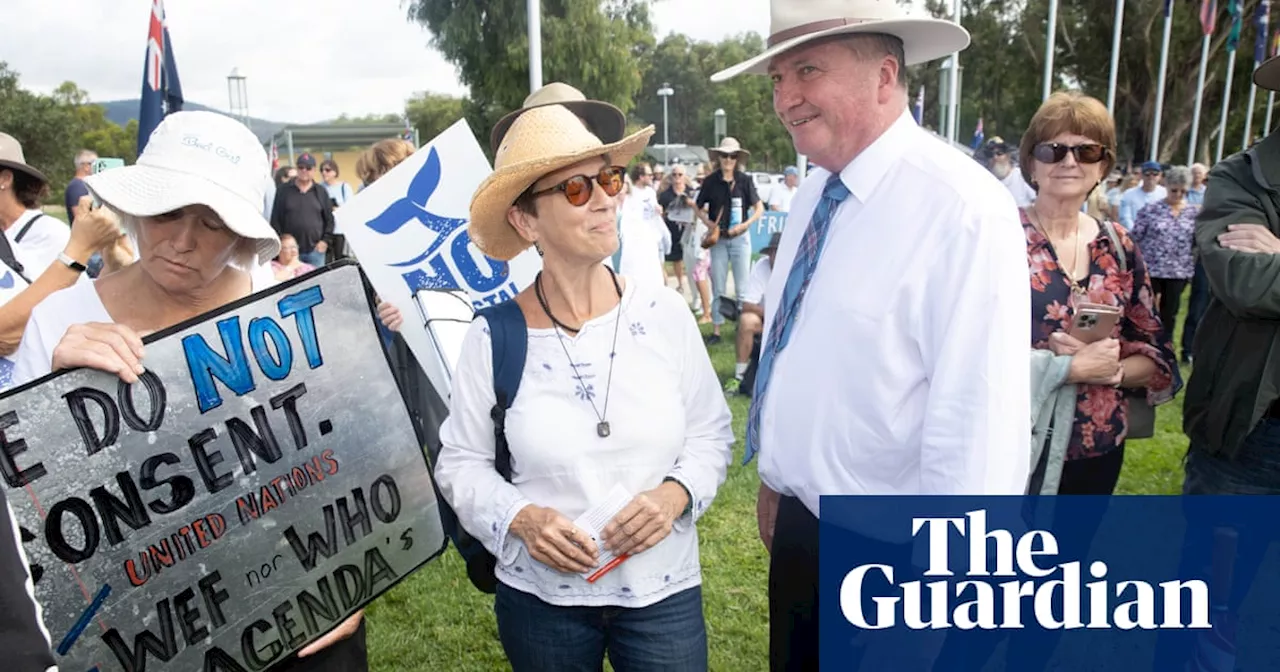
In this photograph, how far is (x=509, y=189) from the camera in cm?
199

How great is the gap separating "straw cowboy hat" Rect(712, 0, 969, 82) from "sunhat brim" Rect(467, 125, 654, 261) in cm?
41

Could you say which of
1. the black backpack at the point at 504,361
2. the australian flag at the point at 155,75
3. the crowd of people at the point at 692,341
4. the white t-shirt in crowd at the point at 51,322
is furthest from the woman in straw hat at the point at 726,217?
the white t-shirt in crowd at the point at 51,322

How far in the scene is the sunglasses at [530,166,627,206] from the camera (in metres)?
1.96

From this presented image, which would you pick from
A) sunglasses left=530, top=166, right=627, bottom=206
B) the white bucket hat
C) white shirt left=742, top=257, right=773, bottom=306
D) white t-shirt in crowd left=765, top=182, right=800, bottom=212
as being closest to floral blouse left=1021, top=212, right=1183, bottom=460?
sunglasses left=530, top=166, right=627, bottom=206

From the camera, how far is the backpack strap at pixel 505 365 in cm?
192

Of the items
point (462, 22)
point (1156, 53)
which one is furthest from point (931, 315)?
point (1156, 53)

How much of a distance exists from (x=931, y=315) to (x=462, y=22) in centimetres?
2647

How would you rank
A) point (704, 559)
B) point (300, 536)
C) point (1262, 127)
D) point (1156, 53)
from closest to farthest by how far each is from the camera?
point (300, 536)
point (704, 559)
point (1156, 53)
point (1262, 127)

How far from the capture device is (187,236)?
172cm

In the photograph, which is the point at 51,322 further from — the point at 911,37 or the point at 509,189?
the point at 911,37

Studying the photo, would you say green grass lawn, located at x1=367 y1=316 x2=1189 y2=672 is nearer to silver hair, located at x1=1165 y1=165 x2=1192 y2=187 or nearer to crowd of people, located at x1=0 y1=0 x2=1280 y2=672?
crowd of people, located at x1=0 y1=0 x2=1280 y2=672

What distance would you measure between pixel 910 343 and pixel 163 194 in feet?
5.04

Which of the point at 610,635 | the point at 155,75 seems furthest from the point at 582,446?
the point at 155,75

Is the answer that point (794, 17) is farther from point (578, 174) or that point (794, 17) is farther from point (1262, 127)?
point (1262, 127)
